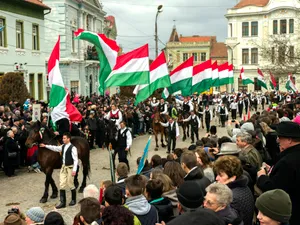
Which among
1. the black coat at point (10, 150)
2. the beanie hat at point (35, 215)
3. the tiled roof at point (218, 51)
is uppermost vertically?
the tiled roof at point (218, 51)

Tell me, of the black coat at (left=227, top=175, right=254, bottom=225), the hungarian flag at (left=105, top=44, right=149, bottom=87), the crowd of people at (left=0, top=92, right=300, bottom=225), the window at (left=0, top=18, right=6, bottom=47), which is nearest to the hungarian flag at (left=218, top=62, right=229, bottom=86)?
the window at (left=0, top=18, right=6, bottom=47)

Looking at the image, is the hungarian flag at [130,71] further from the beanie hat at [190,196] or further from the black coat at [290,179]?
the black coat at [290,179]

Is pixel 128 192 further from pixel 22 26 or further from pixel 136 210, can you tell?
pixel 22 26

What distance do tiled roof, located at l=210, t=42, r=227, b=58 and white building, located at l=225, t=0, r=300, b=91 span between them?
13741 mm

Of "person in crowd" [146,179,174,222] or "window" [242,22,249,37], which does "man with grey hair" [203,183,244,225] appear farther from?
"window" [242,22,249,37]

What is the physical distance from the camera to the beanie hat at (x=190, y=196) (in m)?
4.50

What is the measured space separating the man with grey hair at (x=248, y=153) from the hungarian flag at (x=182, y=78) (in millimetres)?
11341

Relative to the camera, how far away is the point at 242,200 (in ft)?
16.5

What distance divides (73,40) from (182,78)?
23.1 m

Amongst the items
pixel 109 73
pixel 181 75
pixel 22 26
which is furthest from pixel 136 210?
pixel 22 26

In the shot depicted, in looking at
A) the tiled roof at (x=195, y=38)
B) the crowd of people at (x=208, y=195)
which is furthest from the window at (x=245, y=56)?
the crowd of people at (x=208, y=195)

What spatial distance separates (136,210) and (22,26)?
85.9 ft

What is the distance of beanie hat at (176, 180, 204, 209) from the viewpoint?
4504 millimetres

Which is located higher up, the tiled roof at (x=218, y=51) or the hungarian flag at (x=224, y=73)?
the tiled roof at (x=218, y=51)
